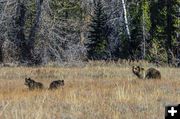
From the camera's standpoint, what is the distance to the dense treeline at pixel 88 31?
108 ft

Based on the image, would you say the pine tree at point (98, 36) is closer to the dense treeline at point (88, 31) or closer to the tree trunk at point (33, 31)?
the dense treeline at point (88, 31)

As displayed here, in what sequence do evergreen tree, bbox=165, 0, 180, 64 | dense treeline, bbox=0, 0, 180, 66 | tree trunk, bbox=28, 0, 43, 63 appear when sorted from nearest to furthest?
tree trunk, bbox=28, 0, 43, 63 → dense treeline, bbox=0, 0, 180, 66 → evergreen tree, bbox=165, 0, 180, 64

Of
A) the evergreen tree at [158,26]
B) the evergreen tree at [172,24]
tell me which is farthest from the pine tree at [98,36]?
the evergreen tree at [172,24]

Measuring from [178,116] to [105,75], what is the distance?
18.0 metres

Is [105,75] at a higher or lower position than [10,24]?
lower

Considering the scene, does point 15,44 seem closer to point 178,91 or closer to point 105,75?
point 105,75

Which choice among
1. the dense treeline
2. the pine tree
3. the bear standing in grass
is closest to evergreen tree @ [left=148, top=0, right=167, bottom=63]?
the dense treeline

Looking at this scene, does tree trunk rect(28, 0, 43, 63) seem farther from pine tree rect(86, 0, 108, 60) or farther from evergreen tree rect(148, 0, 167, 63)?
pine tree rect(86, 0, 108, 60)

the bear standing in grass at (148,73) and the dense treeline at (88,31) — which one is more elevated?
the dense treeline at (88,31)

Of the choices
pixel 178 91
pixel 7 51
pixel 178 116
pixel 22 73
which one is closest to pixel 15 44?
pixel 7 51

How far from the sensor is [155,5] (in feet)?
180

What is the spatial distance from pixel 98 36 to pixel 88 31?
3.14 meters

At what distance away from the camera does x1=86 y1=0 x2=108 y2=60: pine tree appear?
2063 inches

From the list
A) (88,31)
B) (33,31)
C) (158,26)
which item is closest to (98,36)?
(88,31)
